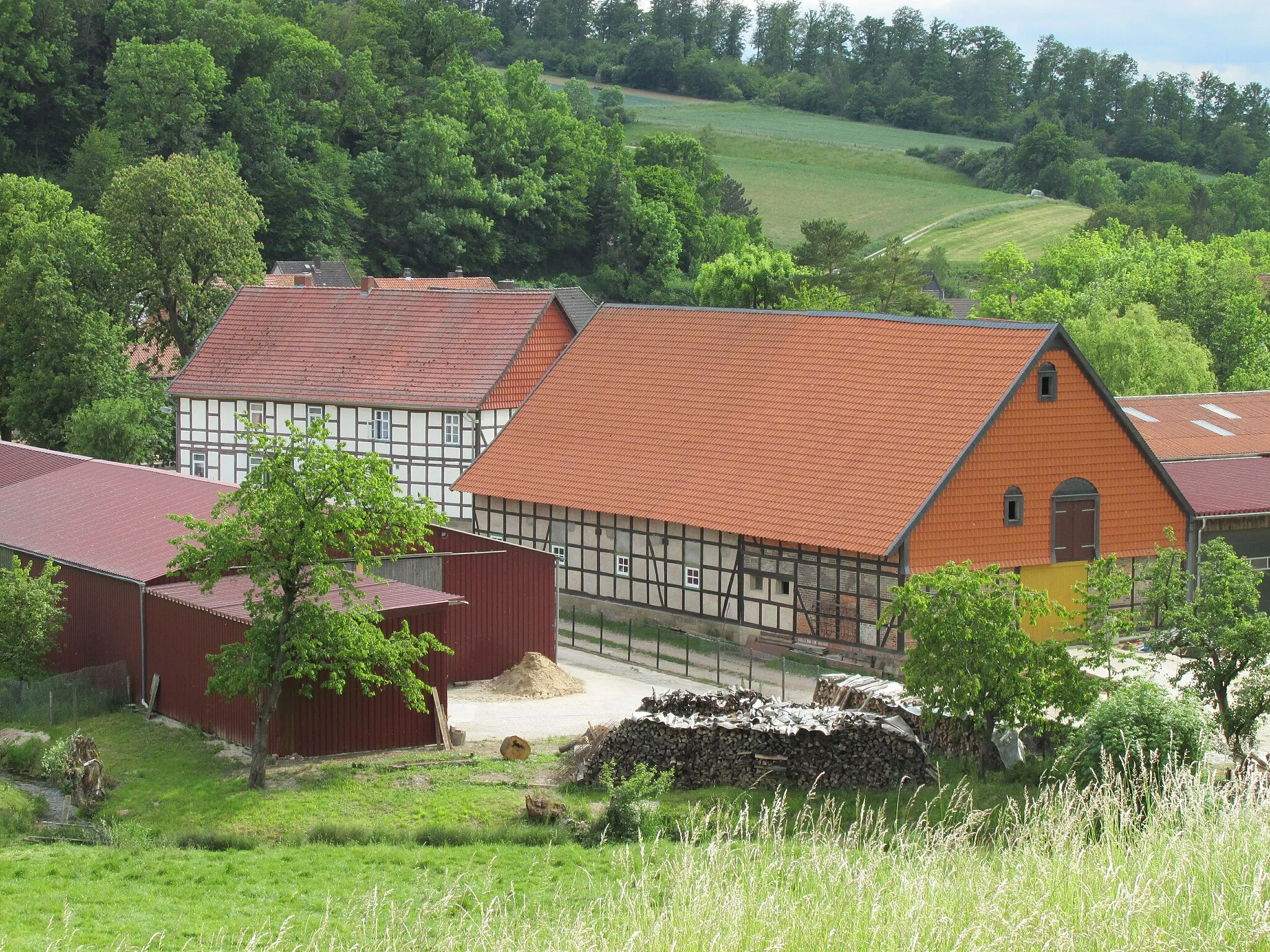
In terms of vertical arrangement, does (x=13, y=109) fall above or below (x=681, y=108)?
below

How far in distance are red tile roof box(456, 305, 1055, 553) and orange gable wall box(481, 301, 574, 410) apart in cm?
487

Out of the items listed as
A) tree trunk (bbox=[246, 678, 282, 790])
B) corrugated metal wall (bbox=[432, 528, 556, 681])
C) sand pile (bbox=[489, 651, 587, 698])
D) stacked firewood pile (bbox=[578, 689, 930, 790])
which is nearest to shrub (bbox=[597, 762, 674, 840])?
stacked firewood pile (bbox=[578, 689, 930, 790])

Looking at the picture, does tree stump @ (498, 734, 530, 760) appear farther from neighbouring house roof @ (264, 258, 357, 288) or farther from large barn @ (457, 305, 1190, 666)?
neighbouring house roof @ (264, 258, 357, 288)

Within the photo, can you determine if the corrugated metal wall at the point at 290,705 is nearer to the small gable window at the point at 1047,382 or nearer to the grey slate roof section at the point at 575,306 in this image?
the small gable window at the point at 1047,382

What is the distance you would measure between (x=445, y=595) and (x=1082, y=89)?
593ft

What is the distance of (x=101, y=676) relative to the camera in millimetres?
28938

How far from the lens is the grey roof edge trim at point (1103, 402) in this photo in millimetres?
31578

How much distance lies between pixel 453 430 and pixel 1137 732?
29.1 m

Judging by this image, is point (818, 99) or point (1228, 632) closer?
point (1228, 632)

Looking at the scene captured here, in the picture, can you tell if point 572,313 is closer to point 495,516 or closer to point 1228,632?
point 495,516

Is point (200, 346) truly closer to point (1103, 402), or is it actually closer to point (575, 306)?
point (575, 306)

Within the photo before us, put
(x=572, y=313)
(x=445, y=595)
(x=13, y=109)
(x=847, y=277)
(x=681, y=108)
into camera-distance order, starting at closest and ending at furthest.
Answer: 1. (x=445, y=595)
2. (x=572, y=313)
3. (x=847, y=277)
4. (x=13, y=109)
5. (x=681, y=108)

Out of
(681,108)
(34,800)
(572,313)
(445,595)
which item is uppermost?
(681,108)

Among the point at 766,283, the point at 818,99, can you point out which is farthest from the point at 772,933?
the point at 818,99
